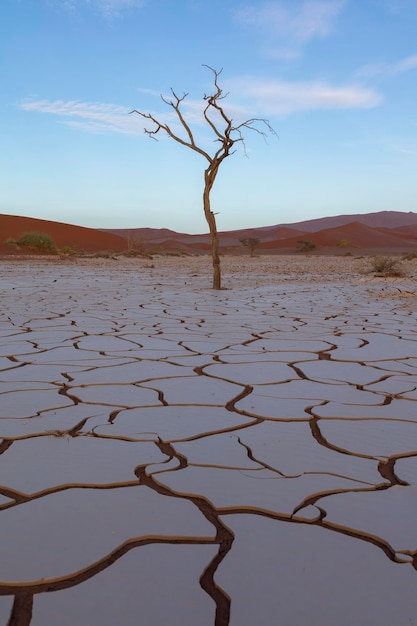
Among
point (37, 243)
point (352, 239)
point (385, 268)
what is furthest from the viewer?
point (352, 239)

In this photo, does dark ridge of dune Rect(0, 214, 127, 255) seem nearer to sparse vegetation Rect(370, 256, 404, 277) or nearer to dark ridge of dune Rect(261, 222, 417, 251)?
dark ridge of dune Rect(261, 222, 417, 251)

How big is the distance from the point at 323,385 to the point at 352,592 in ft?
5.30

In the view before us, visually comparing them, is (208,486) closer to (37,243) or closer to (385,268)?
(385,268)

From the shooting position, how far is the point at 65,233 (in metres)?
50.6

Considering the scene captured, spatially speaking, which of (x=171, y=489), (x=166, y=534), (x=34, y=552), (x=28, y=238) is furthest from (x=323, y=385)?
(x=28, y=238)

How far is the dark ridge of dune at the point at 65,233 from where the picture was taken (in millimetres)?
44969

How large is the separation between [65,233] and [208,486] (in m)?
51.3

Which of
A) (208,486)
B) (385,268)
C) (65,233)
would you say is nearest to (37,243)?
(385,268)

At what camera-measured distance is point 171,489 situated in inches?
59.1

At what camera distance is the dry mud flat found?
3.46 ft

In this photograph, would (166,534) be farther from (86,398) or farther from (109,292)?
(109,292)

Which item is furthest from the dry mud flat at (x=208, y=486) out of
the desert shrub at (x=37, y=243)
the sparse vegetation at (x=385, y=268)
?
the desert shrub at (x=37, y=243)

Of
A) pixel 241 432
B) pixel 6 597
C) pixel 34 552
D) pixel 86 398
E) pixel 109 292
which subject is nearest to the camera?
pixel 6 597

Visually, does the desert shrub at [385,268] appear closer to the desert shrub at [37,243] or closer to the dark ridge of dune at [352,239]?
the desert shrub at [37,243]
